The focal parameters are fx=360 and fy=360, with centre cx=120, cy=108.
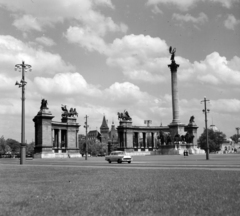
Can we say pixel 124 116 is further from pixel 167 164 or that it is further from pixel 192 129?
pixel 167 164

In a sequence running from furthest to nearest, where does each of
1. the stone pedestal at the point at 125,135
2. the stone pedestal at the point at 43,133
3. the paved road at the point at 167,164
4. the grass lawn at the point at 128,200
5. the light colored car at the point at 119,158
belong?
the stone pedestal at the point at 125,135 → the stone pedestal at the point at 43,133 → the light colored car at the point at 119,158 → the paved road at the point at 167,164 → the grass lawn at the point at 128,200

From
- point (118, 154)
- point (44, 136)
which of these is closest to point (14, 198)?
point (118, 154)

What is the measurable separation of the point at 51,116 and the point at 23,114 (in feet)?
195

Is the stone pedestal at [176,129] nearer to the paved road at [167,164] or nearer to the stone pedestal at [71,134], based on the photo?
the stone pedestal at [71,134]

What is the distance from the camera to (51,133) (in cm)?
9888

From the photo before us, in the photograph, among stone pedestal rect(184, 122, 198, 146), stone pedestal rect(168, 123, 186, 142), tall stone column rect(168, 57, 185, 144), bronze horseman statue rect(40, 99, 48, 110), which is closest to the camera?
tall stone column rect(168, 57, 185, 144)

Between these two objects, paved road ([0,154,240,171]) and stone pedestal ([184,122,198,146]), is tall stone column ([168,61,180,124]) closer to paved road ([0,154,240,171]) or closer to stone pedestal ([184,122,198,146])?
stone pedestal ([184,122,198,146])

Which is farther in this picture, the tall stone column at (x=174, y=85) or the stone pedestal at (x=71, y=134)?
the stone pedestal at (x=71, y=134)

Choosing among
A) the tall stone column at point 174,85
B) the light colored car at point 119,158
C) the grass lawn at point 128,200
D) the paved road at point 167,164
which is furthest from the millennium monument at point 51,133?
the grass lawn at point 128,200

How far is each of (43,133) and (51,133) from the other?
9.03ft

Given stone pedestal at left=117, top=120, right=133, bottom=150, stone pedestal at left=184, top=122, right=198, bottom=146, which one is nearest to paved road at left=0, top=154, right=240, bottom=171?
stone pedestal at left=184, top=122, right=198, bottom=146

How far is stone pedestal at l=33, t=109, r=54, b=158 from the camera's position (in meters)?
96.4

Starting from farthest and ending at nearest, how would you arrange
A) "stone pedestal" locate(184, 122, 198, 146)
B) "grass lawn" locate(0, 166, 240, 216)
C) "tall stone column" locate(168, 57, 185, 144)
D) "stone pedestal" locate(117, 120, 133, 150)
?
"stone pedestal" locate(117, 120, 133, 150)
"stone pedestal" locate(184, 122, 198, 146)
"tall stone column" locate(168, 57, 185, 144)
"grass lawn" locate(0, 166, 240, 216)

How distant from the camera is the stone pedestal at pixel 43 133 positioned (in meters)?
96.4
